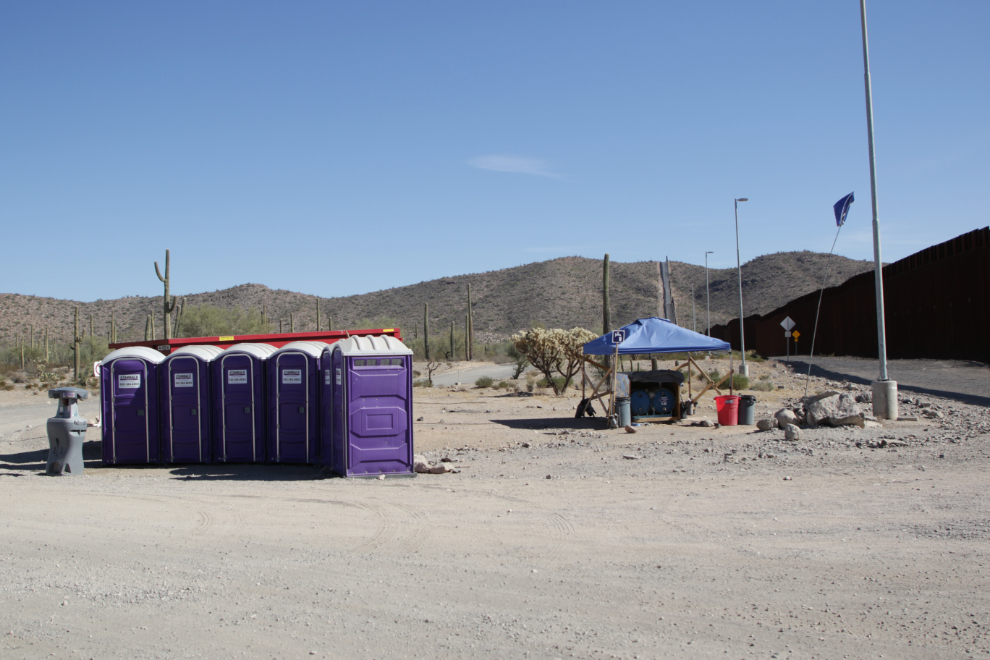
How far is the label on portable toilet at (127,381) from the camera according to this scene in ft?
46.2

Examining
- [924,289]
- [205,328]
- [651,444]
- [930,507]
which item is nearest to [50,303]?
[205,328]

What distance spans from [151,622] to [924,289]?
4600 centimetres

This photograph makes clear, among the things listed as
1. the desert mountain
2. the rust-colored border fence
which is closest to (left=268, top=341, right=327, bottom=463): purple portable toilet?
the rust-colored border fence

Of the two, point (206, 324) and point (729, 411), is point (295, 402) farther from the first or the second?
point (206, 324)

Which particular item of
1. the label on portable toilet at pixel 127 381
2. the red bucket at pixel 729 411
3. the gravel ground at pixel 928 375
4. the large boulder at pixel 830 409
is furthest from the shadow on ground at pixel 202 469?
the gravel ground at pixel 928 375

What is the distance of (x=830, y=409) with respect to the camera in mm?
15711

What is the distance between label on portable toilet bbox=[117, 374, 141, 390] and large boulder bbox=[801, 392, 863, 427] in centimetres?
1259

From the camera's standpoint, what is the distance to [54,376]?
46500 millimetres

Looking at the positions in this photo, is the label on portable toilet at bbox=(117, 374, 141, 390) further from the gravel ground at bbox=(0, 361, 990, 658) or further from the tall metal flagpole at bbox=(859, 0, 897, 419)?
the tall metal flagpole at bbox=(859, 0, 897, 419)

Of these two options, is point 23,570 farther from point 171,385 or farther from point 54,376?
point 54,376

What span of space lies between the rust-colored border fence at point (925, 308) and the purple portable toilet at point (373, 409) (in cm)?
3349

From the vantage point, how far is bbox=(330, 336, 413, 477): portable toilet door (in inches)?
466

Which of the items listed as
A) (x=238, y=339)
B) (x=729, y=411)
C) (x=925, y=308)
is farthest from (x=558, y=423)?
(x=925, y=308)

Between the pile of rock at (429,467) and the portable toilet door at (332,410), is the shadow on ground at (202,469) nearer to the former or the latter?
the portable toilet door at (332,410)
